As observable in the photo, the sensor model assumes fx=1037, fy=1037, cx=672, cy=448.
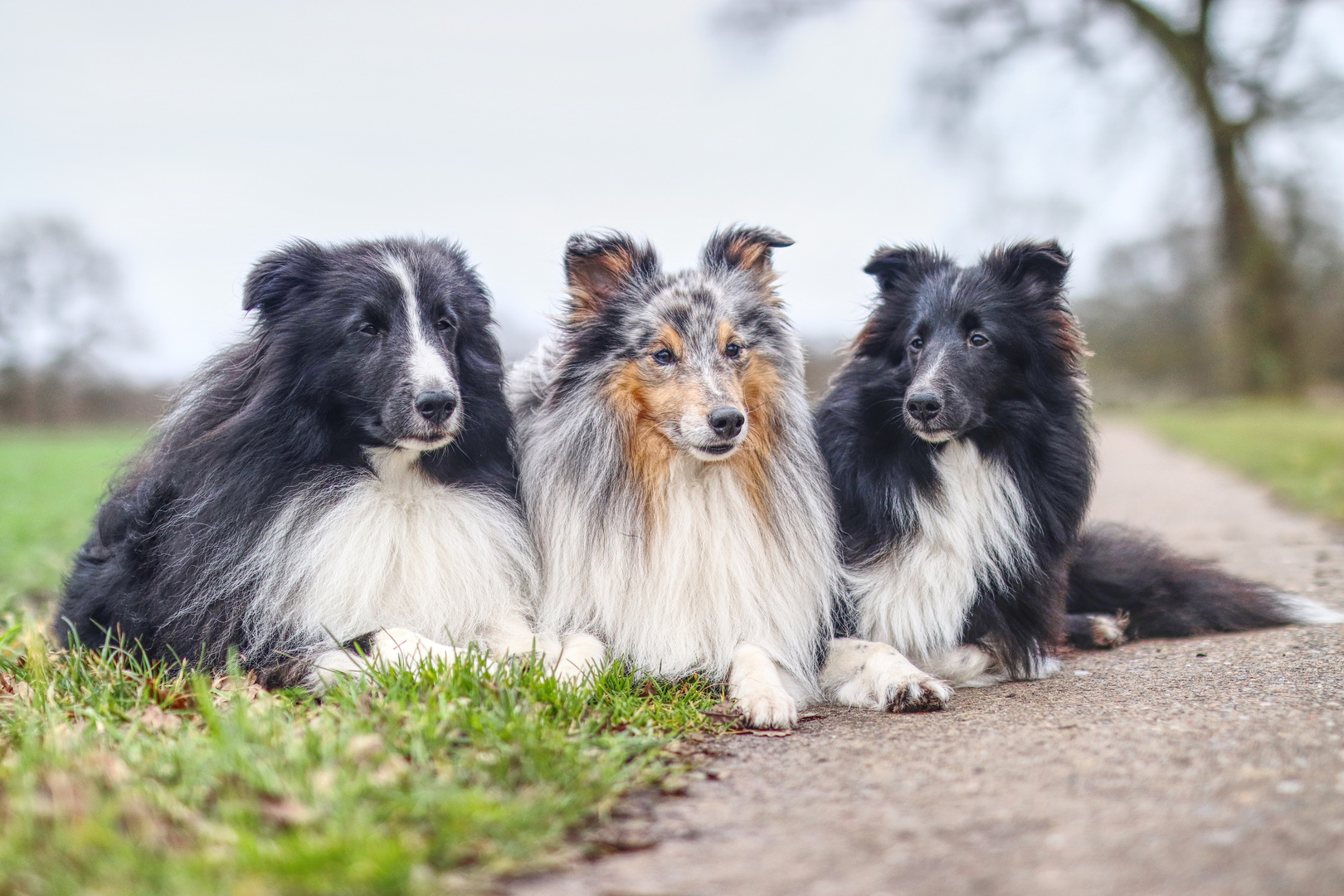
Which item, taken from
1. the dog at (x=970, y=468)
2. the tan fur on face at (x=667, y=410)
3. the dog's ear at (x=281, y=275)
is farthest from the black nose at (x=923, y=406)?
the dog's ear at (x=281, y=275)

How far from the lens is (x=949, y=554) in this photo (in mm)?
4391

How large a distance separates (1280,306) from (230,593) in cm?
2510

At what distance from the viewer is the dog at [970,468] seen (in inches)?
172

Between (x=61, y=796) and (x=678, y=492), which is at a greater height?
(x=678, y=492)

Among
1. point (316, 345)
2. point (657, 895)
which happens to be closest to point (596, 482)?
point (316, 345)

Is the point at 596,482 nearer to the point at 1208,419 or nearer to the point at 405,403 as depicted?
the point at 405,403

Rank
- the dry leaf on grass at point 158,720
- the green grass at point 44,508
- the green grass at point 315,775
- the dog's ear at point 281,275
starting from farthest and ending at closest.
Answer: the green grass at point 44,508 < the dog's ear at point 281,275 < the dry leaf on grass at point 158,720 < the green grass at point 315,775

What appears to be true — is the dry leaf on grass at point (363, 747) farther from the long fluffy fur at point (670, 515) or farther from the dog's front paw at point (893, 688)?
the dog's front paw at point (893, 688)

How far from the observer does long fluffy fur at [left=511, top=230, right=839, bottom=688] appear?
167 inches

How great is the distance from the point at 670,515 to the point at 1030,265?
199cm

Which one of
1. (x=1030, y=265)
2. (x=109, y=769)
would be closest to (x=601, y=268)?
(x=1030, y=265)

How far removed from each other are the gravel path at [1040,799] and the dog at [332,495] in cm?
138

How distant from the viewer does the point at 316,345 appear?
4035mm

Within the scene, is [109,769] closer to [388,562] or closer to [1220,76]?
[388,562]
